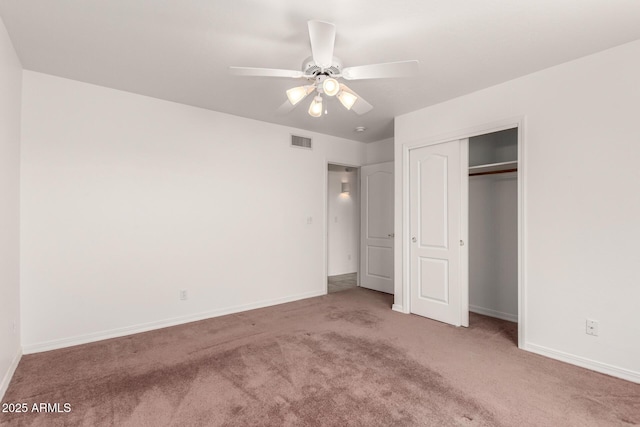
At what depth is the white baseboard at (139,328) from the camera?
9.53 ft

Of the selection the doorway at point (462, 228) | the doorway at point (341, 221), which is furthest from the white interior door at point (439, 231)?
the doorway at point (341, 221)

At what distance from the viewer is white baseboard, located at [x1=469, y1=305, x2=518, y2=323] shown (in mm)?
3770

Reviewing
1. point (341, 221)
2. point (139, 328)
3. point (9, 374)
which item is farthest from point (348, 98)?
point (341, 221)

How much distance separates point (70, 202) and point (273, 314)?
247 centimetres

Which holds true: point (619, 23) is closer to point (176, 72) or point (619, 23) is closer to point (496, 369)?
point (496, 369)

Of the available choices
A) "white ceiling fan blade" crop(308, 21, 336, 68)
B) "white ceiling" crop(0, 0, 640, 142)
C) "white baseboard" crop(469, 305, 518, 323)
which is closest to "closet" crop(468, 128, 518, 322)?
"white baseboard" crop(469, 305, 518, 323)

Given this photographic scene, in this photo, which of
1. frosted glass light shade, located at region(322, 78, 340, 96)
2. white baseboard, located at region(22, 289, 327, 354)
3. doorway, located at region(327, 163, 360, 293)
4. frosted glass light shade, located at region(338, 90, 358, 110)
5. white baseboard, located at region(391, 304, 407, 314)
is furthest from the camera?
doorway, located at region(327, 163, 360, 293)

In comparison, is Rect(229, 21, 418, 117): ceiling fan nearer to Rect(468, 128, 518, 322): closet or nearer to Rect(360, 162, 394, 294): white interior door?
Rect(468, 128, 518, 322): closet

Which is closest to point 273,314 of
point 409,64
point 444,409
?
point 444,409

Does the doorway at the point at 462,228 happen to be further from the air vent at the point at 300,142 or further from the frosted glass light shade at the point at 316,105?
the frosted glass light shade at the point at 316,105

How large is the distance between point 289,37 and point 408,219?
256cm

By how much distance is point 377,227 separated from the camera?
5285 mm

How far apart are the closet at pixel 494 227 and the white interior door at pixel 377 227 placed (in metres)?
1.27

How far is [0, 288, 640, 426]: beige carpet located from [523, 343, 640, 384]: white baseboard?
82 mm
